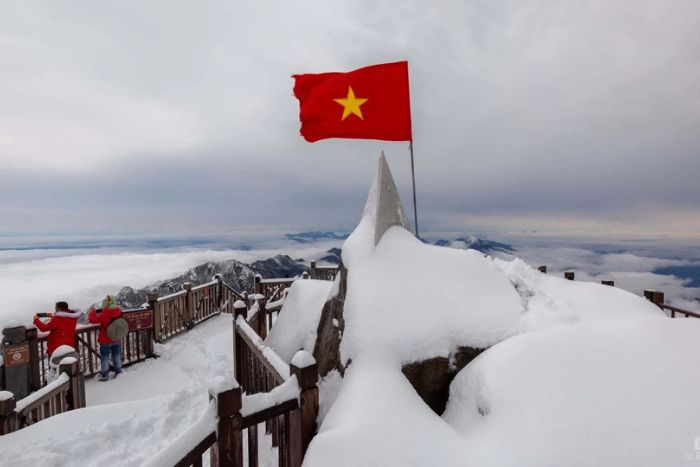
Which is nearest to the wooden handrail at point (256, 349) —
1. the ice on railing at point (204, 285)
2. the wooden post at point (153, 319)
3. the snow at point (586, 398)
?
the snow at point (586, 398)

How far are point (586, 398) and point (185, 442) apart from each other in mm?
3148

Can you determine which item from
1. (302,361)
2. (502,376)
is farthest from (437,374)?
(302,361)

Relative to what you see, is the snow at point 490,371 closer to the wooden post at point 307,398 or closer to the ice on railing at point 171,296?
the wooden post at point 307,398

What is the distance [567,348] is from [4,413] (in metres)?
6.60

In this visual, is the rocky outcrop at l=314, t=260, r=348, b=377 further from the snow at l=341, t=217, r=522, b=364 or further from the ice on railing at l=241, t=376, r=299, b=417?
the ice on railing at l=241, t=376, r=299, b=417

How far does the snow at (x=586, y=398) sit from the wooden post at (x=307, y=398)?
1.45 metres

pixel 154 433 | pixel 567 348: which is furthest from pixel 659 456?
pixel 154 433

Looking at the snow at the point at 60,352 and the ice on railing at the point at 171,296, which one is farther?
the ice on railing at the point at 171,296

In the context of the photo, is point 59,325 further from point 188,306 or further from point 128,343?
point 188,306

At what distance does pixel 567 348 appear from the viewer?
305 cm

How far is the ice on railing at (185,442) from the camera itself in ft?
7.04

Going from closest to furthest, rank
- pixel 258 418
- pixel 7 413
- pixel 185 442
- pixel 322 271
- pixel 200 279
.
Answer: pixel 185 442 → pixel 258 418 → pixel 7 413 → pixel 322 271 → pixel 200 279

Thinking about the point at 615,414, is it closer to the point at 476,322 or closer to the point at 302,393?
the point at 476,322

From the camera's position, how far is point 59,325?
7312 mm
